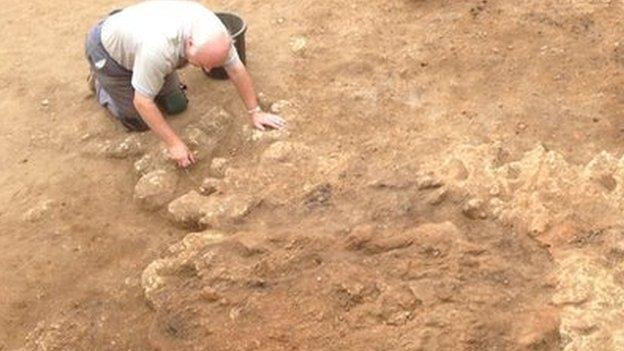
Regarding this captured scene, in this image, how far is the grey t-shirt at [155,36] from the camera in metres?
3.31

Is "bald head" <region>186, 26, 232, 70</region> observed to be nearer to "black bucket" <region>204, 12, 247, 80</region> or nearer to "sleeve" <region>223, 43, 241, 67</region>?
"sleeve" <region>223, 43, 241, 67</region>

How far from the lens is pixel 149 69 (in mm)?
3322

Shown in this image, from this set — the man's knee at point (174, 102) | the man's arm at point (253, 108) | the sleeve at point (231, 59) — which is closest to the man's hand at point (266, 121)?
the man's arm at point (253, 108)

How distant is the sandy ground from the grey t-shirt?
46 cm

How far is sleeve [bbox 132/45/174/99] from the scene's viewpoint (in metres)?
3.30

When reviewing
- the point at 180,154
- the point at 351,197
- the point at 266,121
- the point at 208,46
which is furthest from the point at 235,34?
the point at 351,197

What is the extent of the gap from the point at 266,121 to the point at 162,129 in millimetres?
542

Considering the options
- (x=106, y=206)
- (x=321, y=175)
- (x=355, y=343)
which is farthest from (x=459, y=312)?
(x=106, y=206)

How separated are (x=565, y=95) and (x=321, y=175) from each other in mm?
1313

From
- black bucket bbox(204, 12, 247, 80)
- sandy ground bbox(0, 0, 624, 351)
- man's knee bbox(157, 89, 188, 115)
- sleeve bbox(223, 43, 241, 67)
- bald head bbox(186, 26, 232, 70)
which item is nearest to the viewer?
sandy ground bbox(0, 0, 624, 351)

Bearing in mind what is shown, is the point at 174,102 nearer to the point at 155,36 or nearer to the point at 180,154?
the point at 180,154

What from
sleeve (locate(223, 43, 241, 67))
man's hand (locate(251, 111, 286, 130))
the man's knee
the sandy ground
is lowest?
the sandy ground

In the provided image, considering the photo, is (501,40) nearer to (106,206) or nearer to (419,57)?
(419,57)

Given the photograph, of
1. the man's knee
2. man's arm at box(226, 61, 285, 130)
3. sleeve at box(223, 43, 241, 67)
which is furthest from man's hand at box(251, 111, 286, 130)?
the man's knee
